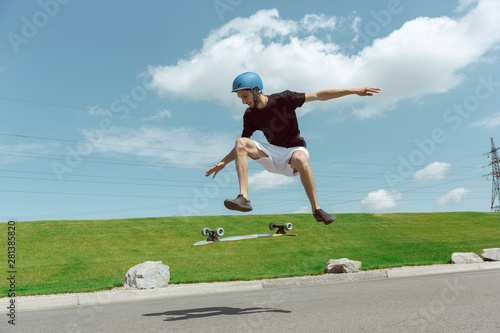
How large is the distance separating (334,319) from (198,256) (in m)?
10.3

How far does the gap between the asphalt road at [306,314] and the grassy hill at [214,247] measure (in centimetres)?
389

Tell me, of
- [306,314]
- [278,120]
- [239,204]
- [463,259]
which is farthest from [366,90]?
[463,259]

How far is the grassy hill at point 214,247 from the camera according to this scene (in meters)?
12.9

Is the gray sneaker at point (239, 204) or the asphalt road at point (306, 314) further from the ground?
the gray sneaker at point (239, 204)

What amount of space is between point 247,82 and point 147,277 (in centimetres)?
829

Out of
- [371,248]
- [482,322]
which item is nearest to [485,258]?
[371,248]

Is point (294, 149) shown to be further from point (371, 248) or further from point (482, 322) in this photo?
point (371, 248)

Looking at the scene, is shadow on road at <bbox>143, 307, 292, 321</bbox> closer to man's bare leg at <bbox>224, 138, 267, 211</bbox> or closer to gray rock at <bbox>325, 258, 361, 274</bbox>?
man's bare leg at <bbox>224, 138, 267, 211</bbox>

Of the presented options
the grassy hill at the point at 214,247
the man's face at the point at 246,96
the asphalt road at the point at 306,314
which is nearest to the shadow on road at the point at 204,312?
the asphalt road at the point at 306,314

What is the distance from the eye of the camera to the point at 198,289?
10805 millimetres

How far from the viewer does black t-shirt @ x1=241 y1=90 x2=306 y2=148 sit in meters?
4.79

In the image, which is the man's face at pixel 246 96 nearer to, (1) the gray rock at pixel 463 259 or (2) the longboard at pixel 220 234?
(2) the longboard at pixel 220 234

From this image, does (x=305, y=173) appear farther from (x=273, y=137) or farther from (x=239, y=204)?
(x=239, y=204)

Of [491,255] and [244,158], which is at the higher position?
[244,158]
